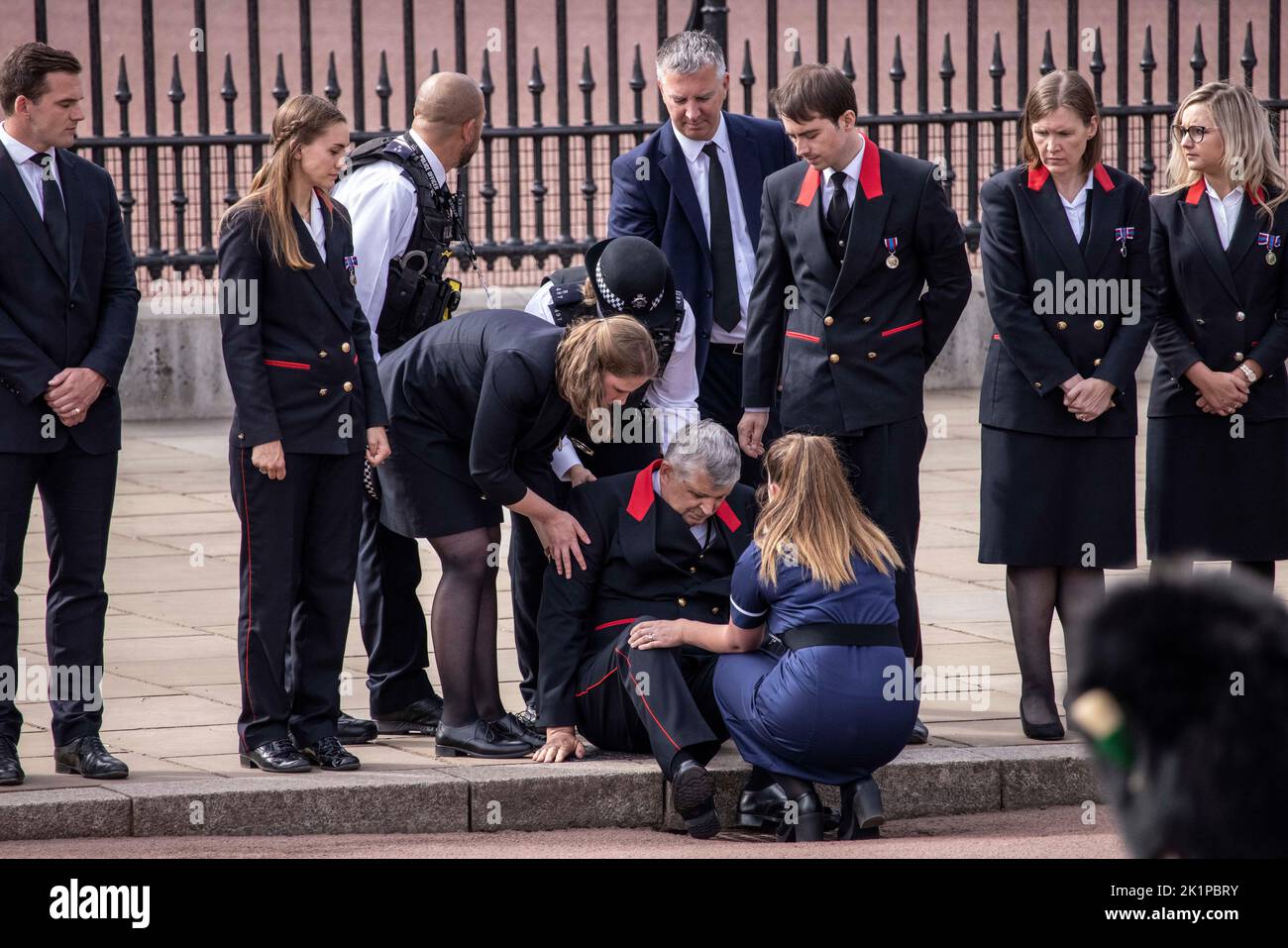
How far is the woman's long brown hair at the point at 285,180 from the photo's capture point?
18.0 feet

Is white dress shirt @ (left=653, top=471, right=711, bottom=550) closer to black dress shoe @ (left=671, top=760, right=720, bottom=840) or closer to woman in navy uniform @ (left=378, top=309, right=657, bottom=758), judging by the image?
woman in navy uniform @ (left=378, top=309, right=657, bottom=758)

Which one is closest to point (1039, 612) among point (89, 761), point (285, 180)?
point (285, 180)

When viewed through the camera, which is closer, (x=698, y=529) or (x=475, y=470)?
(x=475, y=470)

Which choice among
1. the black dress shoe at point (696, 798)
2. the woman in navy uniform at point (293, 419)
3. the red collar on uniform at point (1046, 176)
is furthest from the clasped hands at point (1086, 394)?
the woman in navy uniform at point (293, 419)

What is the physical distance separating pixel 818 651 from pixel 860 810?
0.45 m

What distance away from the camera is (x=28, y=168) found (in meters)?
5.50

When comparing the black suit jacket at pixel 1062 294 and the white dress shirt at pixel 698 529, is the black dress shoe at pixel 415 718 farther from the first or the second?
the black suit jacket at pixel 1062 294

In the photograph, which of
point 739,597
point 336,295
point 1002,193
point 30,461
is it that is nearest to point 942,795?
point 739,597

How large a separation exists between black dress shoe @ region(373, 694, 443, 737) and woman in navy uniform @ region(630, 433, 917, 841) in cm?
112

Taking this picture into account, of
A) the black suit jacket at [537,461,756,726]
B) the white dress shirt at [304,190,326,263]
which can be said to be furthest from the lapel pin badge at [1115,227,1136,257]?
the white dress shirt at [304,190,326,263]

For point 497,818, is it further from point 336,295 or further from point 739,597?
point 336,295

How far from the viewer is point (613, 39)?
492 inches

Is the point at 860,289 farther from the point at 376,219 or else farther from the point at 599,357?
the point at 376,219

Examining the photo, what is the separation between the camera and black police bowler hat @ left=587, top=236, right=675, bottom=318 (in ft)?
18.7
